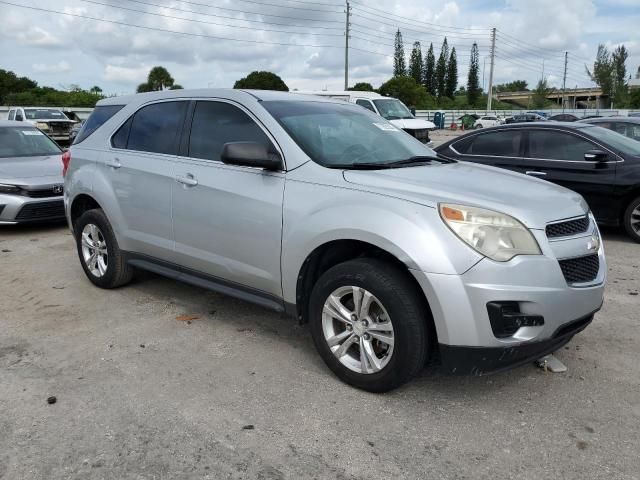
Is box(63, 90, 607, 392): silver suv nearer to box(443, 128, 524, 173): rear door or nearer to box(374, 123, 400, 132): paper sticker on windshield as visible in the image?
box(374, 123, 400, 132): paper sticker on windshield

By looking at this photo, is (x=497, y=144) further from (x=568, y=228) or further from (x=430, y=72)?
(x=430, y=72)

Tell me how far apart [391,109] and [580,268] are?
646 inches

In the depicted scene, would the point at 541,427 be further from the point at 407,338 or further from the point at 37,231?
the point at 37,231

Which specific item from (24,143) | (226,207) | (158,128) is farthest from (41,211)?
(226,207)

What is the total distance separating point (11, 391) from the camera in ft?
11.5

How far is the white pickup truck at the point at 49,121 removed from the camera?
22.5 metres

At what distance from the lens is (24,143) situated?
9430mm

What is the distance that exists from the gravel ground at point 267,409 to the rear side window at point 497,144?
3696mm

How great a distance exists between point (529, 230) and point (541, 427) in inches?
41.0

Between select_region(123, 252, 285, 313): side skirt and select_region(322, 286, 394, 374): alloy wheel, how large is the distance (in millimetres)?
446

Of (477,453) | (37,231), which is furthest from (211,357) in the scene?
(37,231)

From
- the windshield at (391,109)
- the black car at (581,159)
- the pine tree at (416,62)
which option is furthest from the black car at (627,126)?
the pine tree at (416,62)

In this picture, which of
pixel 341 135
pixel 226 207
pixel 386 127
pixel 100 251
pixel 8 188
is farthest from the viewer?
pixel 8 188

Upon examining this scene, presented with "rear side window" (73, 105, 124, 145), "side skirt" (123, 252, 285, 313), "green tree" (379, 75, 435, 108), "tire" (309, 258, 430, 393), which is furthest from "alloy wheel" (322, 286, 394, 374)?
"green tree" (379, 75, 435, 108)
